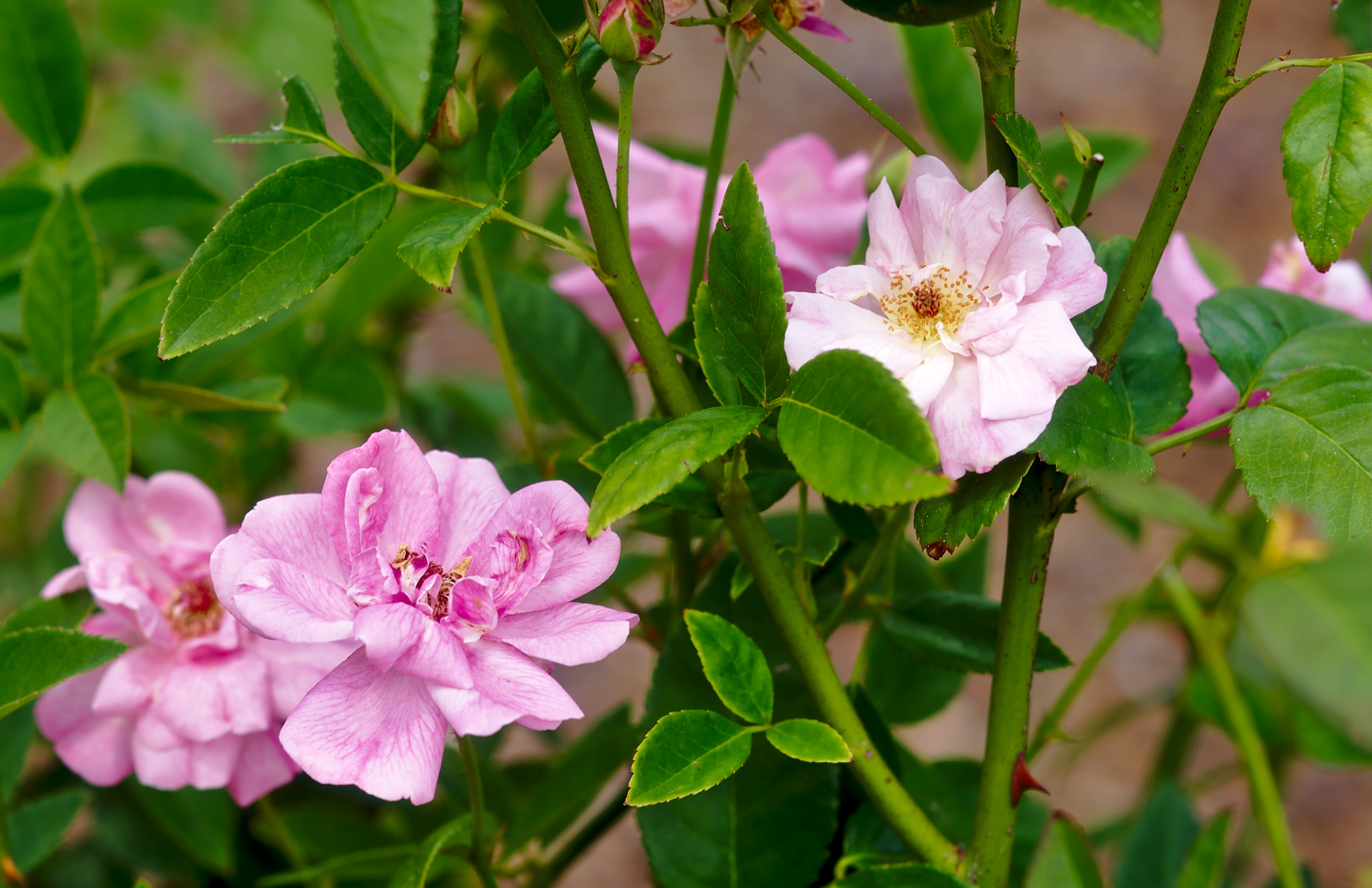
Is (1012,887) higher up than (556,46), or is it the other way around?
(556,46)

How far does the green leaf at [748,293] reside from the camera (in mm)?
294

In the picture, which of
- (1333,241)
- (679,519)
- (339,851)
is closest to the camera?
(1333,241)

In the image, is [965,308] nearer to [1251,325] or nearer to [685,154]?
[1251,325]

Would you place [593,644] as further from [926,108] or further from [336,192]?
[926,108]

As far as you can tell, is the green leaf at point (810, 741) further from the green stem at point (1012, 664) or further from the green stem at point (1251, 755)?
the green stem at point (1251, 755)

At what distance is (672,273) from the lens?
49 cm

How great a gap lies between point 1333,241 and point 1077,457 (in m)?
0.09

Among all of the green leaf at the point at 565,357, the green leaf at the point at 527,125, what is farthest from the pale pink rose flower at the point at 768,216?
the green leaf at the point at 527,125

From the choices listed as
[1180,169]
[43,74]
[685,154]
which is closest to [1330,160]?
[1180,169]

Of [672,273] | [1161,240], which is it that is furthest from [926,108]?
[1161,240]

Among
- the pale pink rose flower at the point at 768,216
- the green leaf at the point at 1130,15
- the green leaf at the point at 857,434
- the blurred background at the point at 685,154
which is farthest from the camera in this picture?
the blurred background at the point at 685,154

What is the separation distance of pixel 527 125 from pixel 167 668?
0.87 ft

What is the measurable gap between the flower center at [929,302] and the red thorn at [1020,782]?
13 centimetres

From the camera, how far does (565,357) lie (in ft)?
1.62
